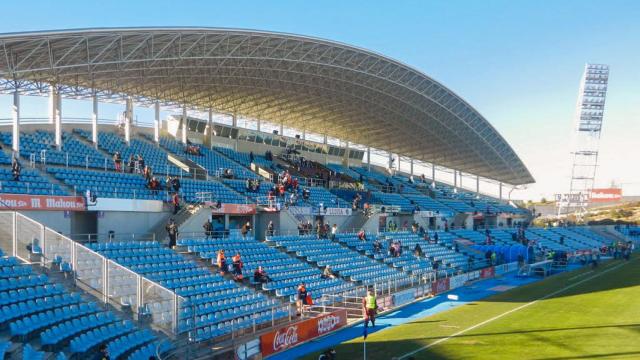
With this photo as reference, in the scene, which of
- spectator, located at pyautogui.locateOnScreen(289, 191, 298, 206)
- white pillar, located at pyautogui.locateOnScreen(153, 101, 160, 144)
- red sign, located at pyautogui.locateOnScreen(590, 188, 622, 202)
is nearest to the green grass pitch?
spectator, located at pyautogui.locateOnScreen(289, 191, 298, 206)

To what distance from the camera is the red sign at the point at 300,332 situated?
18281mm

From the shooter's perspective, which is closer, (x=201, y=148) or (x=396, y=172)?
(x=201, y=148)

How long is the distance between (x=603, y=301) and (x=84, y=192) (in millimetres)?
22687

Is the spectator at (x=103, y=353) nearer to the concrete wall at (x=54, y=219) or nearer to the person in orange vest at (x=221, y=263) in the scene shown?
the person in orange vest at (x=221, y=263)

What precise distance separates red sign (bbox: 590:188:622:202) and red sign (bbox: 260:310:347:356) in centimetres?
9934

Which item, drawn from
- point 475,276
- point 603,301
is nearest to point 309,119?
point 475,276

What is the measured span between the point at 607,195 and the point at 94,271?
110 meters

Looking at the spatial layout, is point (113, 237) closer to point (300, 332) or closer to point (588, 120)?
point (300, 332)

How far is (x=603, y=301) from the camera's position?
1027 inches

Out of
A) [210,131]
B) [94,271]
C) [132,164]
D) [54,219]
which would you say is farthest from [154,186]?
[210,131]

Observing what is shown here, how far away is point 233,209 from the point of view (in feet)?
105

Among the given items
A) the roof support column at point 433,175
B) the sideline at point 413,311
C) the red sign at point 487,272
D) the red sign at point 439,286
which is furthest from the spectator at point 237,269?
the roof support column at point 433,175

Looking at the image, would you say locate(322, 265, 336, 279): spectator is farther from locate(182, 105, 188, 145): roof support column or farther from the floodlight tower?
the floodlight tower

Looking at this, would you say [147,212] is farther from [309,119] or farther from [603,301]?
[309,119]
